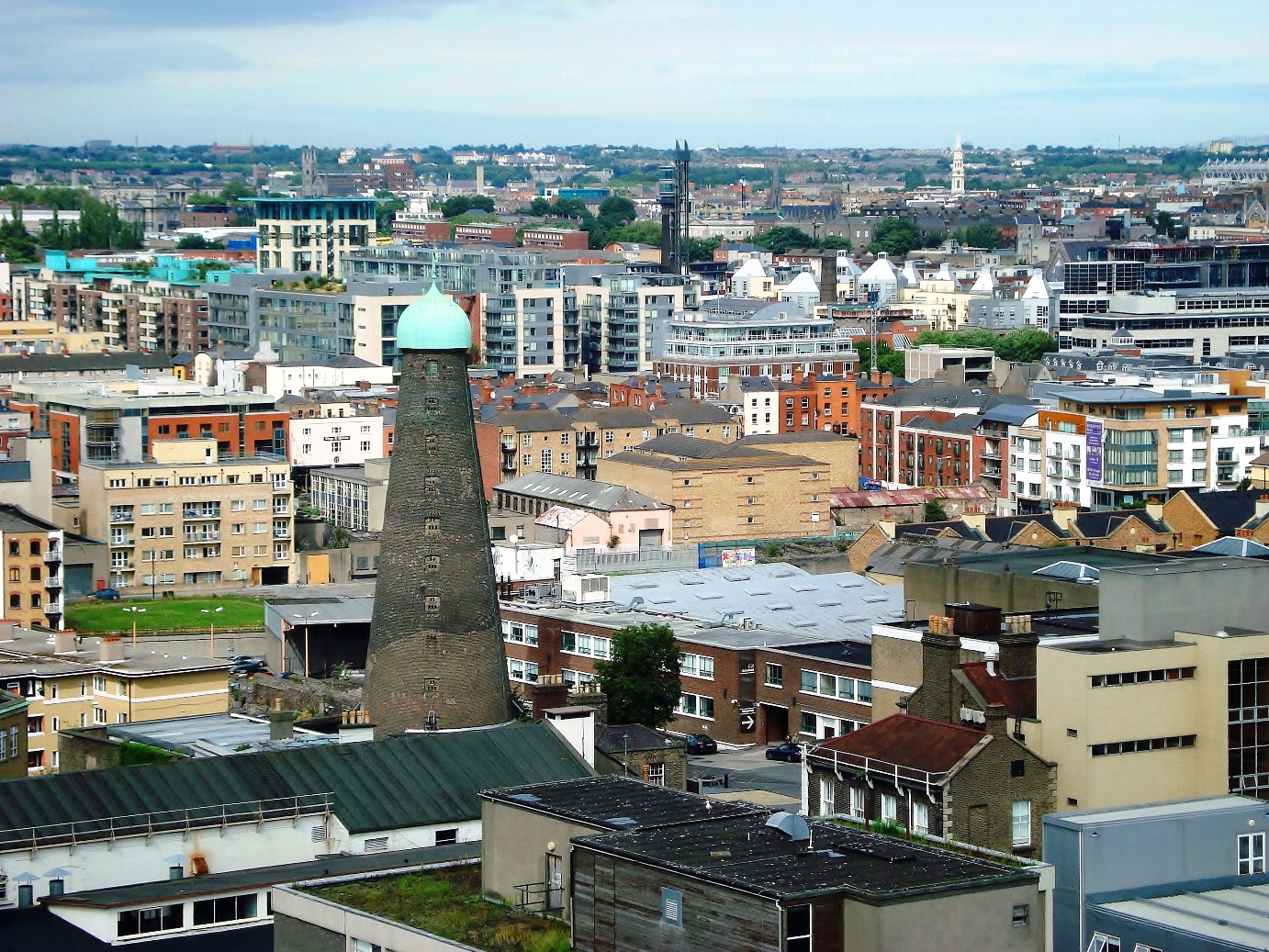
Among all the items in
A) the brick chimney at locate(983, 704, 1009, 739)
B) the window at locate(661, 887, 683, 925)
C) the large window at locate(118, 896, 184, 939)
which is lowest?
the large window at locate(118, 896, 184, 939)

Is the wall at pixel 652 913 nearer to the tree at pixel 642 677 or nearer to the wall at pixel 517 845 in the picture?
the wall at pixel 517 845

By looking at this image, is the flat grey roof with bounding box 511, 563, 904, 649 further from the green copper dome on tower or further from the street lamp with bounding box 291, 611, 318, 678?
the green copper dome on tower

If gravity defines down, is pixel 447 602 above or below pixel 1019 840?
above

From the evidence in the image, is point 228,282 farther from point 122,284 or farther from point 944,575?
point 944,575

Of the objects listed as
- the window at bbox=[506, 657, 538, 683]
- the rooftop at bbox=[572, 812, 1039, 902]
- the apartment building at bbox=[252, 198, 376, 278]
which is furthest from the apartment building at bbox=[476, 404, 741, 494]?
the rooftop at bbox=[572, 812, 1039, 902]

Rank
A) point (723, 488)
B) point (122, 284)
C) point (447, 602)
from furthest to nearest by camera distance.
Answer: point (122, 284) → point (723, 488) → point (447, 602)

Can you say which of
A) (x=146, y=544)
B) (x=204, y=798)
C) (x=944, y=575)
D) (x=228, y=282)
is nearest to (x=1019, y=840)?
(x=204, y=798)
